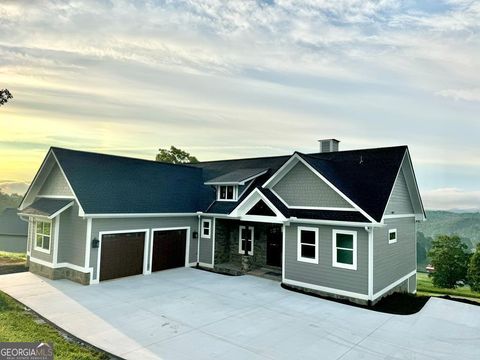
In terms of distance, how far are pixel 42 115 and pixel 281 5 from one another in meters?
11.8

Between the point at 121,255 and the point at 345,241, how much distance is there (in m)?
9.15

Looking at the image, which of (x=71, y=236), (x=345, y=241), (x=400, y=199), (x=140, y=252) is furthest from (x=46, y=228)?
(x=400, y=199)

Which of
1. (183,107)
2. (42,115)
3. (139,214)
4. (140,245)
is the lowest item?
(140,245)

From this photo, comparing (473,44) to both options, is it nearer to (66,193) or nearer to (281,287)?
(281,287)

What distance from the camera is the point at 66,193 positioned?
46.8ft

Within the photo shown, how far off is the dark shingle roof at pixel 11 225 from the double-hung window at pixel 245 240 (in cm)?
3201

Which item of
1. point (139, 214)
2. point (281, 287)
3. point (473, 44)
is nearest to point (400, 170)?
point (473, 44)

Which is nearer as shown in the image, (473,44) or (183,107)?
(473,44)

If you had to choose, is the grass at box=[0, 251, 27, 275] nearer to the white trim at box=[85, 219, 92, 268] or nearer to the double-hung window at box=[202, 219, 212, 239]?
the white trim at box=[85, 219, 92, 268]

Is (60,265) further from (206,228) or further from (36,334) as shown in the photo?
(206,228)

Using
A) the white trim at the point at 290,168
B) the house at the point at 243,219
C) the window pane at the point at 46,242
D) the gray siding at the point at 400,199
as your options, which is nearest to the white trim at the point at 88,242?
the house at the point at 243,219

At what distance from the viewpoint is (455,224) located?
131 m

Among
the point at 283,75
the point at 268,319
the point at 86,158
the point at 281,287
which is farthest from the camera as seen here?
the point at 283,75

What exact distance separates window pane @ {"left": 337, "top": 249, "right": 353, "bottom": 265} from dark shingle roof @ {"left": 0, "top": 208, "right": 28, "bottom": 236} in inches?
1499
